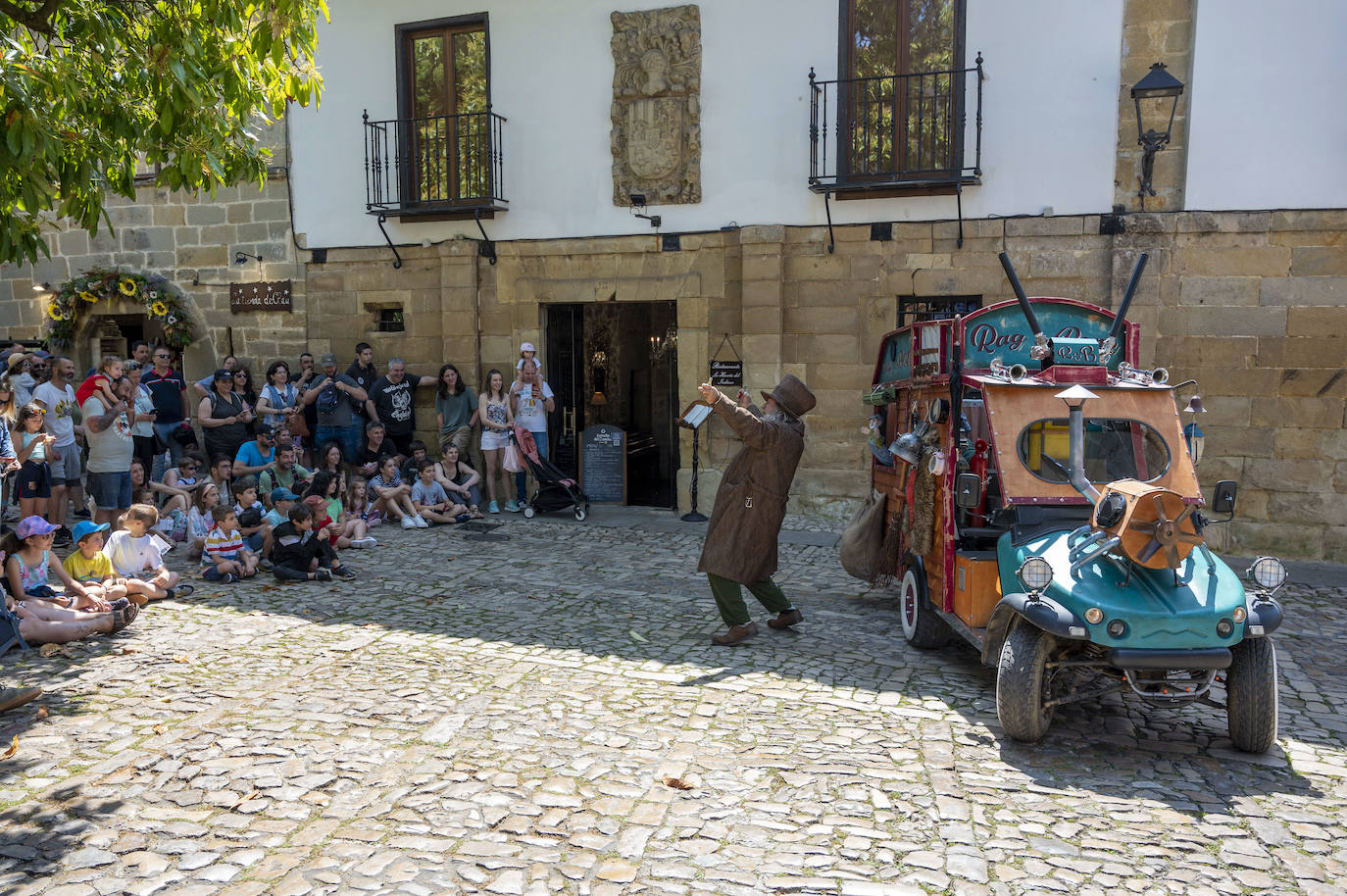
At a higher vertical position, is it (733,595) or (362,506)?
(733,595)

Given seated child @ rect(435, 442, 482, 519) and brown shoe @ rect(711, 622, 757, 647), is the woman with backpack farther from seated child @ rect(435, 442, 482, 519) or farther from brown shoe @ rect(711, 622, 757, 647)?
brown shoe @ rect(711, 622, 757, 647)

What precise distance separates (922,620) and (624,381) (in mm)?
9325

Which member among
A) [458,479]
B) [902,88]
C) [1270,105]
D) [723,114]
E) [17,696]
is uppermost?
[902,88]

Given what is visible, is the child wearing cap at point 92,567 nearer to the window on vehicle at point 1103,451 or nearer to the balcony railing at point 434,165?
the window on vehicle at point 1103,451

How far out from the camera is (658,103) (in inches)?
470

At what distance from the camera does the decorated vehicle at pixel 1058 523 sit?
16.0 feet

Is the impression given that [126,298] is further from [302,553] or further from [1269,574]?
[1269,574]

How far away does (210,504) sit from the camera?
9.41 meters

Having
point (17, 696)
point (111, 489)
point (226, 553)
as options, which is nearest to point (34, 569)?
point (17, 696)

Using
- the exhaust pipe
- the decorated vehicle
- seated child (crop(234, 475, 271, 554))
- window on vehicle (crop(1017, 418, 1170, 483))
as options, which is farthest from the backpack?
window on vehicle (crop(1017, 418, 1170, 483))

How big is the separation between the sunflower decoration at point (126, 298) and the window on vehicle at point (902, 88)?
9.30m

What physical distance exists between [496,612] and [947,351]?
3862 millimetres

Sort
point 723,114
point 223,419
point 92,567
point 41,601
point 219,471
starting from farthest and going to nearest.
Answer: point 723,114
point 223,419
point 219,471
point 92,567
point 41,601

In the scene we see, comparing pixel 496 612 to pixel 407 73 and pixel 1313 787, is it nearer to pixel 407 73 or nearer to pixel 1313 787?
pixel 1313 787
